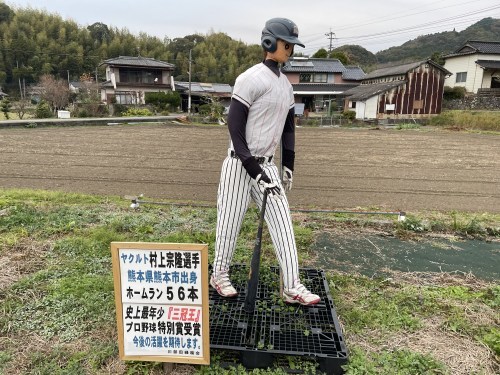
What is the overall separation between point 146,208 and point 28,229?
1351mm

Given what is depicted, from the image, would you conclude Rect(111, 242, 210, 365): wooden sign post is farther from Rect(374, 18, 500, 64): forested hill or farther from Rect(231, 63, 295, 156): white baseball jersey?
Rect(374, 18, 500, 64): forested hill

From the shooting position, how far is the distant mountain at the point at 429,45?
5454 centimetres

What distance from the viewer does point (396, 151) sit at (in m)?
11.6

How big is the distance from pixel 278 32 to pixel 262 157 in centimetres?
74

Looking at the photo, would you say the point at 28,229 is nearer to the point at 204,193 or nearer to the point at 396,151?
the point at 204,193

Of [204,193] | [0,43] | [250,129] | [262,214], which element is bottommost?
[204,193]

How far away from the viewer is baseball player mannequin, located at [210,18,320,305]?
2113 mm

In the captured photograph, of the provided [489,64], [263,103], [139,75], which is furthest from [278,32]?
[139,75]

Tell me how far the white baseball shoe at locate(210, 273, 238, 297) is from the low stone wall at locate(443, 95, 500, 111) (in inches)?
993

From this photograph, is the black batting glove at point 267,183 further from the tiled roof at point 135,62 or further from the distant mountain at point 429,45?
the distant mountain at point 429,45

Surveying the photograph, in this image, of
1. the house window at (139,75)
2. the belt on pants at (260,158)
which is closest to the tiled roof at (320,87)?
the house window at (139,75)

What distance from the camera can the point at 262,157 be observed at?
7.44 feet

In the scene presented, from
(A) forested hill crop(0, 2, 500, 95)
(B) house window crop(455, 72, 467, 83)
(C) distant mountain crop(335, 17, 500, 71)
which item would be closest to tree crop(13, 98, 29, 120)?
(A) forested hill crop(0, 2, 500, 95)

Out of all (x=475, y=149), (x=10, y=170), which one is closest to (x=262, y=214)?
(x=10, y=170)
